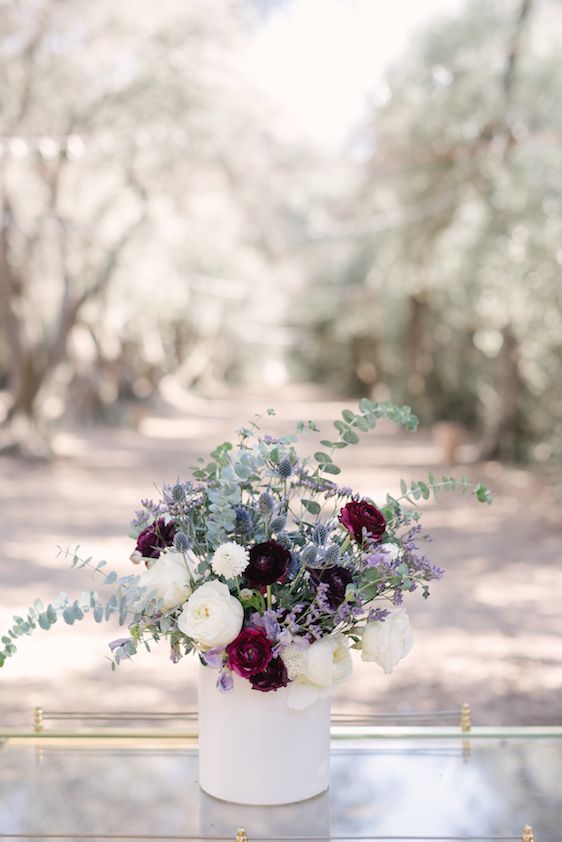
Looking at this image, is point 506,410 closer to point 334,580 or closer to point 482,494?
point 482,494

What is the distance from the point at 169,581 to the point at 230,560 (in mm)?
125

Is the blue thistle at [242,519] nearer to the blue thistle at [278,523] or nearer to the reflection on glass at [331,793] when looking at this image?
the blue thistle at [278,523]

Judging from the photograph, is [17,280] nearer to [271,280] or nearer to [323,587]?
[323,587]

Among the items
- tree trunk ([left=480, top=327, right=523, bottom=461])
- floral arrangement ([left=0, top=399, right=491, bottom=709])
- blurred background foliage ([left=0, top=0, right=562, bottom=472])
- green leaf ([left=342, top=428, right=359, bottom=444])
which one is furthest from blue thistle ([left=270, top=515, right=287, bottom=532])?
tree trunk ([left=480, top=327, right=523, bottom=461])

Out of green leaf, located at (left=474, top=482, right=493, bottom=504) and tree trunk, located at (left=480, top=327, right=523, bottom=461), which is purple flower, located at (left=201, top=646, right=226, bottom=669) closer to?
green leaf, located at (left=474, top=482, right=493, bottom=504)

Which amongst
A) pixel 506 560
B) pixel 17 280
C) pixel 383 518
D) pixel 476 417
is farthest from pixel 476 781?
pixel 476 417

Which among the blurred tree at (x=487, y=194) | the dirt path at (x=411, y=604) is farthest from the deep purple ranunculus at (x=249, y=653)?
the blurred tree at (x=487, y=194)

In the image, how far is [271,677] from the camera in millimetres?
1645

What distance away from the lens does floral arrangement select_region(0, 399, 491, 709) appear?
5.35 feet

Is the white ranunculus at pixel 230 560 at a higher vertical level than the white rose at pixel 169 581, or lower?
higher

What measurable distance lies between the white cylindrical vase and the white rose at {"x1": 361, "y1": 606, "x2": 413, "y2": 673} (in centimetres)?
14

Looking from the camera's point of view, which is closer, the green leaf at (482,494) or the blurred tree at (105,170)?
the green leaf at (482,494)

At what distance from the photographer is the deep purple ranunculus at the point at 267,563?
1638 mm

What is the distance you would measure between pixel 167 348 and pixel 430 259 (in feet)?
65.9
